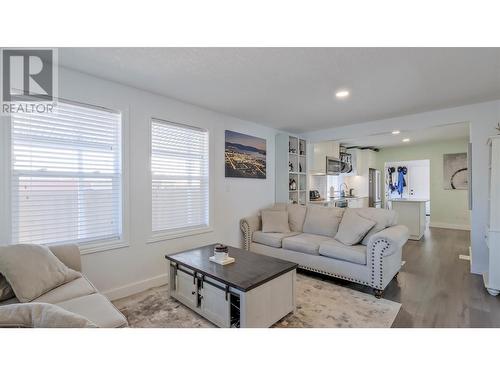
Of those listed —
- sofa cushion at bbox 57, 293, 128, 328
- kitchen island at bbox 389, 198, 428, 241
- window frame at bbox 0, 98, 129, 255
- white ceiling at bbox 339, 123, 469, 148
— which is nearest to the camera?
sofa cushion at bbox 57, 293, 128, 328

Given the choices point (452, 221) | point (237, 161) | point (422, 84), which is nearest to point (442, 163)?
point (452, 221)

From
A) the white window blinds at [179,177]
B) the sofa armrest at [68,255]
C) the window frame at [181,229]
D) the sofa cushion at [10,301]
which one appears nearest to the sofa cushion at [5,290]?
the sofa cushion at [10,301]

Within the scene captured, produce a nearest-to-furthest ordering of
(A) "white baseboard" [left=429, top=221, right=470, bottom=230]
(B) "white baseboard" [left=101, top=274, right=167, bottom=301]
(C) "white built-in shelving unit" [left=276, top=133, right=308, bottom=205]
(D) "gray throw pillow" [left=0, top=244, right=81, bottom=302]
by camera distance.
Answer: (D) "gray throw pillow" [left=0, top=244, right=81, bottom=302] < (B) "white baseboard" [left=101, top=274, right=167, bottom=301] < (C) "white built-in shelving unit" [left=276, top=133, right=308, bottom=205] < (A) "white baseboard" [left=429, top=221, right=470, bottom=230]

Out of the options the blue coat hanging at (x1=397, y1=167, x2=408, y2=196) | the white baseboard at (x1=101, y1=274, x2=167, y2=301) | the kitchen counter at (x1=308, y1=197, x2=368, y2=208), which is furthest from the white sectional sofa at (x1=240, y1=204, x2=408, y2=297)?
the blue coat hanging at (x1=397, y1=167, x2=408, y2=196)

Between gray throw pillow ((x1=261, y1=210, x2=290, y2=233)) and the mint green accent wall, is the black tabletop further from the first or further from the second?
the mint green accent wall

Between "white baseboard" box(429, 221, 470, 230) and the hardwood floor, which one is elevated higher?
"white baseboard" box(429, 221, 470, 230)

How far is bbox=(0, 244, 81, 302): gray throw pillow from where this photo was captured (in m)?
1.47

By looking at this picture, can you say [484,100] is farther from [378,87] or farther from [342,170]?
[342,170]

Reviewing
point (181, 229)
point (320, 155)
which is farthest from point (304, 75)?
point (320, 155)

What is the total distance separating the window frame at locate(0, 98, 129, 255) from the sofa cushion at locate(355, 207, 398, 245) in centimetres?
293

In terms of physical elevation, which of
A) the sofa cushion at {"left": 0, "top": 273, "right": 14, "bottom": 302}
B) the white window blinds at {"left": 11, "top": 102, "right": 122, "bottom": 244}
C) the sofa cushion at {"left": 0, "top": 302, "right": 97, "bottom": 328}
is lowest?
the sofa cushion at {"left": 0, "top": 273, "right": 14, "bottom": 302}

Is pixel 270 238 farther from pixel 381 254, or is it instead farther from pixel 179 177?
pixel 179 177

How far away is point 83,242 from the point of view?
91.2 inches

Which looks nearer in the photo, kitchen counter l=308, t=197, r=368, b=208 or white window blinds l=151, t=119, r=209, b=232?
white window blinds l=151, t=119, r=209, b=232
